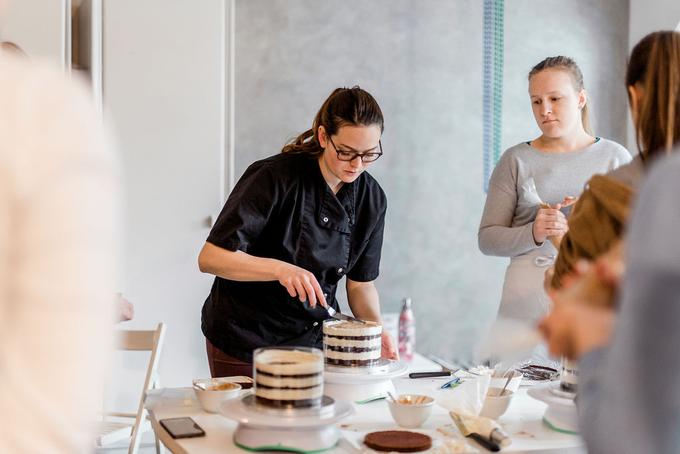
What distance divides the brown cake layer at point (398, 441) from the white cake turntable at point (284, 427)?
0.08m

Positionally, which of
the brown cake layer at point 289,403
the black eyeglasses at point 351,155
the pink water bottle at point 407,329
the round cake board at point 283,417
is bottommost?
the pink water bottle at point 407,329

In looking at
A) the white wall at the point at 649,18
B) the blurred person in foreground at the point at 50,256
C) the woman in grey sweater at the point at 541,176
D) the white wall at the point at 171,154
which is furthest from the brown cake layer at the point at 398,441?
the white wall at the point at 649,18

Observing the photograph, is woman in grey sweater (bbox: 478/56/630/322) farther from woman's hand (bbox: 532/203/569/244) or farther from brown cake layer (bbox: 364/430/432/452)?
brown cake layer (bbox: 364/430/432/452)

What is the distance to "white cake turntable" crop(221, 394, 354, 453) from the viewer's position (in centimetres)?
139

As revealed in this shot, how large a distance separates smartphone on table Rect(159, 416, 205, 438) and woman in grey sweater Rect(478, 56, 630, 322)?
1.19 meters

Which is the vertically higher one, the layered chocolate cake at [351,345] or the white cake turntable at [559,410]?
the layered chocolate cake at [351,345]

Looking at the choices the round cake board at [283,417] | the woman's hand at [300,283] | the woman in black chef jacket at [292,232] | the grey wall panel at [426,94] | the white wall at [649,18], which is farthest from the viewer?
the white wall at [649,18]

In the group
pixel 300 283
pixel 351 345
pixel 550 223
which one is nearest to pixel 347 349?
pixel 351 345

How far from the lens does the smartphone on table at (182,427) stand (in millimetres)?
1523

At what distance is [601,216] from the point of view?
1.11 m

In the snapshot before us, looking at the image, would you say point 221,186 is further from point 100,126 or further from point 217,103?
point 100,126

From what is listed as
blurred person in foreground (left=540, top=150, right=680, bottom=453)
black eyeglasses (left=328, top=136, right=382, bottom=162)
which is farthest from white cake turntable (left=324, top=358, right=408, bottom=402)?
blurred person in foreground (left=540, top=150, right=680, bottom=453)

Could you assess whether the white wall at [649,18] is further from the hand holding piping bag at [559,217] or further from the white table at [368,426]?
the white table at [368,426]

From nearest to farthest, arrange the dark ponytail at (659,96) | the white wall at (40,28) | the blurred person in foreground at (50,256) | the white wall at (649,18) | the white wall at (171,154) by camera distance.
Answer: the blurred person in foreground at (50,256) < the dark ponytail at (659,96) < the white wall at (40,28) < the white wall at (171,154) < the white wall at (649,18)
